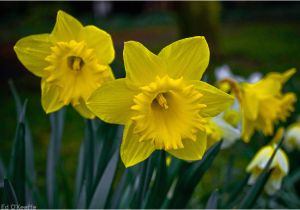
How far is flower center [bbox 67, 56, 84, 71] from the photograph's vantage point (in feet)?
3.25

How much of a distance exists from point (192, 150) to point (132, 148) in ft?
0.36

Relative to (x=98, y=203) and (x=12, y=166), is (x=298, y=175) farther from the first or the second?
(x=12, y=166)

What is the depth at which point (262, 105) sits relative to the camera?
133 cm

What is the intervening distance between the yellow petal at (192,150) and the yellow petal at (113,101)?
114 millimetres

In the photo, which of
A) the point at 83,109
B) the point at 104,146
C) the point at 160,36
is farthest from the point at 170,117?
the point at 160,36

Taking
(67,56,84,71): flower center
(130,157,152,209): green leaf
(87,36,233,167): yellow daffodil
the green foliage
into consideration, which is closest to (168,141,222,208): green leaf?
the green foliage

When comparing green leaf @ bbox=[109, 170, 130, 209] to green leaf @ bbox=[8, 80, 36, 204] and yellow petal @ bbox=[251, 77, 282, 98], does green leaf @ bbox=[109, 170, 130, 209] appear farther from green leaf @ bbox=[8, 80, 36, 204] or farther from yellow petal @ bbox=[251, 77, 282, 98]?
yellow petal @ bbox=[251, 77, 282, 98]

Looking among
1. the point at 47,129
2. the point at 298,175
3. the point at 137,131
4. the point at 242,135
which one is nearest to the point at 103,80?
the point at 137,131

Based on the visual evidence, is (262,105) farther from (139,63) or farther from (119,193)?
(139,63)

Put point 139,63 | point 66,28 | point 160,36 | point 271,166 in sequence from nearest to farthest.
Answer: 1. point 139,63
2. point 66,28
3. point 271,166
4. point 160,36

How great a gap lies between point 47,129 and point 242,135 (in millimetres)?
2487

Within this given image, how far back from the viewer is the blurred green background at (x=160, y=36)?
3004 mm

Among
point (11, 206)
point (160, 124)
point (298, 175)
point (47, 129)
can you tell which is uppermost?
point (160, 124)

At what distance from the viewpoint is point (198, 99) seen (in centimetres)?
83
